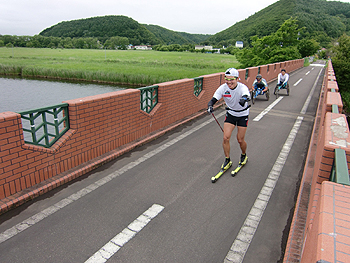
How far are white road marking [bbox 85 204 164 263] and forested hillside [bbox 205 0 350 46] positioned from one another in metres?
109

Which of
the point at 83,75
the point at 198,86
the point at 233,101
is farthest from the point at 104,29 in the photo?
the point at 233,101

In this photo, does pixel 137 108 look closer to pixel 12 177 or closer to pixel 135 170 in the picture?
pixel 135 170

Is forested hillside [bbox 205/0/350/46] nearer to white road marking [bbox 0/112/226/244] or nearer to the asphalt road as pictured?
the asphalt road

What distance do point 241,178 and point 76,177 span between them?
3388 millimetres

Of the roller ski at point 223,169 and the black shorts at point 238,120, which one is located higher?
the black shorts at point 238,120

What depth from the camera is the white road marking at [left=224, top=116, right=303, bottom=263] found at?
3.65 metres

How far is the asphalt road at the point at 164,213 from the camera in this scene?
359 cm

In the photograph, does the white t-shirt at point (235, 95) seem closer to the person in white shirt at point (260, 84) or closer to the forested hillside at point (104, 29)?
the person in white shirt at point (260, 84)

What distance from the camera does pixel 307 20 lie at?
13675 cm

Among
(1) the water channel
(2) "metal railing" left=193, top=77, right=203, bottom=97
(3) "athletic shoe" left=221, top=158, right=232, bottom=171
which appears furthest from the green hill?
(3) "athletic shoe" left=221, top=158, right=232, bottom=171

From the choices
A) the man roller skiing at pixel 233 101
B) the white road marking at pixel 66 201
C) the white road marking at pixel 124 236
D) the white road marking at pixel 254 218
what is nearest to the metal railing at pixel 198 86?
the white road marking at pixel 66 201

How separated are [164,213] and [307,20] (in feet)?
520

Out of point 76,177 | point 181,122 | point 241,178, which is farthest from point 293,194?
point 181,122

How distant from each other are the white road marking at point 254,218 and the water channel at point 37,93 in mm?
18995
